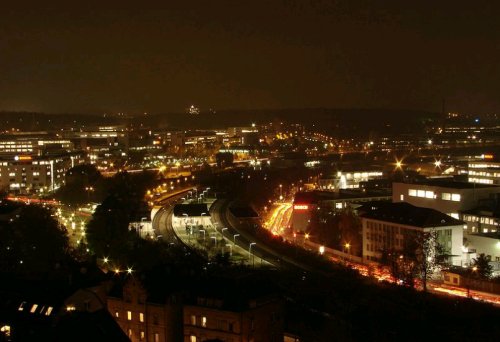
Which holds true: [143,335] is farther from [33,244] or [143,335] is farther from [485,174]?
[485,174]

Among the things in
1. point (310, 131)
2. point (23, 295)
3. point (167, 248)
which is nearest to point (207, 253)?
point (167, 248)

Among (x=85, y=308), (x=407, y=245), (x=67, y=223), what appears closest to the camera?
(x=85, y=308)

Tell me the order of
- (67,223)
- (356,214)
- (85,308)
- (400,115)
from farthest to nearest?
(400,115) → (67,223) → (356,214) → (85,308)

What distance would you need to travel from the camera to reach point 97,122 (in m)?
47.2

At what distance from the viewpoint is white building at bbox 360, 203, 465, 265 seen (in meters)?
9.68

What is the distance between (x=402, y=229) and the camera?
389 inches

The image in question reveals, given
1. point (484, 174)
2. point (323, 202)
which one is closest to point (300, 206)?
point (323, 202)

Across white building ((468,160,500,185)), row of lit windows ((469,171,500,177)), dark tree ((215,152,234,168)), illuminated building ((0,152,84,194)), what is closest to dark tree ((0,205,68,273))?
illuminated building ((0,152,84,194))

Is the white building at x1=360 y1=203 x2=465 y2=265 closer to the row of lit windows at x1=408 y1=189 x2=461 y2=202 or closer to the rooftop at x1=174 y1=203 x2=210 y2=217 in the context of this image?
the row of lit windows at x1=408 y1=189 x2=461 y2=202

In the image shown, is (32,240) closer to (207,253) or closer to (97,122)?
(207,253)

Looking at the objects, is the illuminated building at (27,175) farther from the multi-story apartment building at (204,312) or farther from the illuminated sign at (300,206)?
the multi-story apartment building at (204,312)

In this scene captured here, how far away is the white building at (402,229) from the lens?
968cm

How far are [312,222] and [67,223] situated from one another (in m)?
4.87

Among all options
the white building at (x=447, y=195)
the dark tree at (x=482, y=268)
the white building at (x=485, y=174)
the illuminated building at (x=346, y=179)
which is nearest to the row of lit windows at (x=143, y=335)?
the dark tree at (x=482, y=268)
